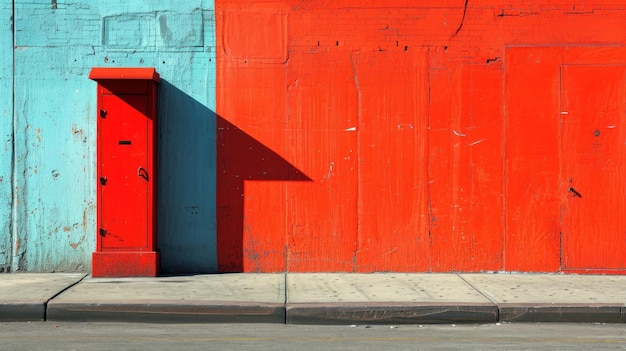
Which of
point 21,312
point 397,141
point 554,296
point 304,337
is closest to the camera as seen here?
point 304,337

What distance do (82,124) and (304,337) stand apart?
4.64 metres

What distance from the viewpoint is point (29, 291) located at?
8891 mm

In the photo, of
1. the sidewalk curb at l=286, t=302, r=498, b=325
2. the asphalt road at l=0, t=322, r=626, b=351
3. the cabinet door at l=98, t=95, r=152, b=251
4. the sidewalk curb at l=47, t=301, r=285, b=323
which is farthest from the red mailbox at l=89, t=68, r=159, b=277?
the sidewalk curb at l=286, t=302, r=498, b=325

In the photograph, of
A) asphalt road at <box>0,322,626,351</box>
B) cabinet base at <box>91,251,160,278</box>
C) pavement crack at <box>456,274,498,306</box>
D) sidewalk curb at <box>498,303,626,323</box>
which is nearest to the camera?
asphalt road at <box>0,322,626,351</box>

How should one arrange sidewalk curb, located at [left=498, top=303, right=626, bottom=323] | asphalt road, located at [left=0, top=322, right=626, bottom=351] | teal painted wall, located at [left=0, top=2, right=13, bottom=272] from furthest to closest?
teal painted wall, located at [left=0, top=2, right=13, bottom=272]
sidewalk curb, located at [left=498, top=303, right=626, bottom=323]
asphalt road, located at [left=0, top=322, right=626, bottom=351]

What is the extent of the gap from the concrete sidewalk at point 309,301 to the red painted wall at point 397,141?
0.81 metres

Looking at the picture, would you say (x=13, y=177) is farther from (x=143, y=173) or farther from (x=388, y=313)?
(x=388, y=313)

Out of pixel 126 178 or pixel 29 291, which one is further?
pixel 126 178

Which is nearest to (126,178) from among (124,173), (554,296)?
(124,173)

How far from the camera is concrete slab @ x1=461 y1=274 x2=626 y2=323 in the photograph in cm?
824

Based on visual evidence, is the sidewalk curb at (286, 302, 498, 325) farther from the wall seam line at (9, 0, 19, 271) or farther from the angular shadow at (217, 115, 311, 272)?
the wall seam line at (9, 0, 19, 271)

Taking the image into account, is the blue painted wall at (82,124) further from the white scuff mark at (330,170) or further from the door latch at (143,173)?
the white scuff mark at (330,170)

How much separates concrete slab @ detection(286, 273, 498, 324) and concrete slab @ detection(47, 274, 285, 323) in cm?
30

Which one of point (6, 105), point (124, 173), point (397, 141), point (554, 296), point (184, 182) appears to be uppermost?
point (6, 105)
